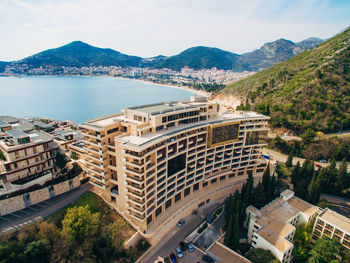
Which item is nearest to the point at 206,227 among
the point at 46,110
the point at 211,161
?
the point at 211,161

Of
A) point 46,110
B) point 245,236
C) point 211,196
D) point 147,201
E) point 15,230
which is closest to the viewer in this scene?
point 15,230

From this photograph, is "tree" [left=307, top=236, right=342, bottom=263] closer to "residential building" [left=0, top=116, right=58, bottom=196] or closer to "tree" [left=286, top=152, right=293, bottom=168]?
"tree" [left=286, top=152, right=293, bottom=168]

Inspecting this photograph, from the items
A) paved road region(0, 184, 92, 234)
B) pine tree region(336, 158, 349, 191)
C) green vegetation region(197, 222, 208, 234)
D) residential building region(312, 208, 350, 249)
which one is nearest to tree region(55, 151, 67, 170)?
paved road region(0, 184, 92, 234)

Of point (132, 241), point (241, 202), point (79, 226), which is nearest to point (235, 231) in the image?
point (241, 202)

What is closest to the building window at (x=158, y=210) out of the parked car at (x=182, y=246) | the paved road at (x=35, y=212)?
the parked car at (x=182, y=246)

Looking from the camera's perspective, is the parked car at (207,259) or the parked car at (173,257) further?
the parked car at (173,257)

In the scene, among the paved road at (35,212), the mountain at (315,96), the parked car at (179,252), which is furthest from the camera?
the mountain at (315,96)

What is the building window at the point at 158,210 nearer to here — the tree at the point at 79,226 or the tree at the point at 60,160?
the tree at the point at 79,226

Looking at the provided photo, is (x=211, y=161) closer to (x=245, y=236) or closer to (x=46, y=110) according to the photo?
(x=245, y=236)
